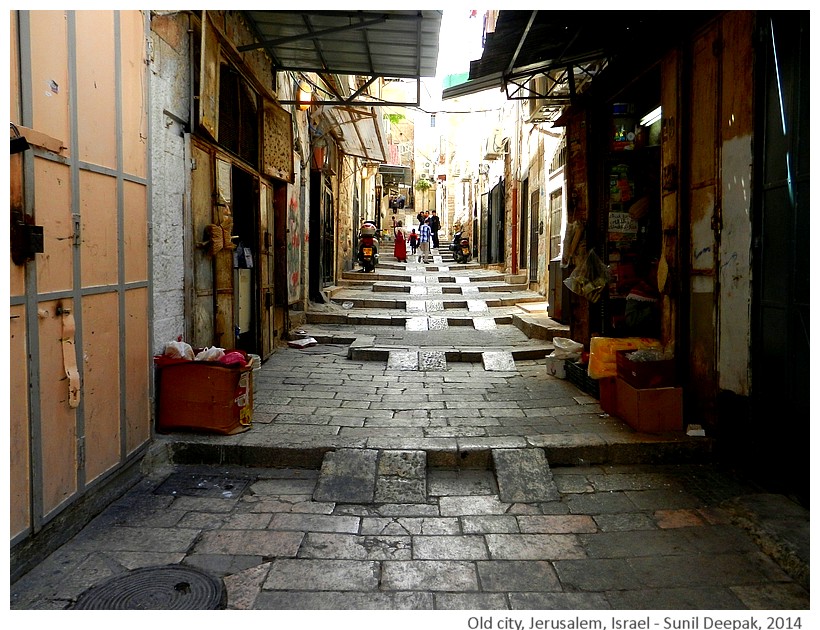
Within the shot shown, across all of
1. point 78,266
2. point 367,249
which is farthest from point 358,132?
point 78,266

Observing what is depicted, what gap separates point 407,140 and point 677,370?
3427 centimetres

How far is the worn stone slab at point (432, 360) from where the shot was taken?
319 inches

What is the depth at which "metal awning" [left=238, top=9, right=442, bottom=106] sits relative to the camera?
20.8ft

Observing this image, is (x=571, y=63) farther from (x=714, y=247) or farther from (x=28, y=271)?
(x=28, y=271)

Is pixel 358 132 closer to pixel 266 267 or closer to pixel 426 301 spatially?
pixel 426 301

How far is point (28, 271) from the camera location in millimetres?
3047

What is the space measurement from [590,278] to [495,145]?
1256 cm

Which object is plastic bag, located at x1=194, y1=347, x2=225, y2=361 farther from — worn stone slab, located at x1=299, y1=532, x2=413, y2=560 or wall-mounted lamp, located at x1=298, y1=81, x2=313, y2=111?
wall-mounted lamp, located at x1=298, y1=81, x2=313, y2=111

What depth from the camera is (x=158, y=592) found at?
9.86ft

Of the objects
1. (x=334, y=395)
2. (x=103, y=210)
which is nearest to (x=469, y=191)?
(x=334, y=395)

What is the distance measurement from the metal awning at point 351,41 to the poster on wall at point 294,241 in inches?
78.4

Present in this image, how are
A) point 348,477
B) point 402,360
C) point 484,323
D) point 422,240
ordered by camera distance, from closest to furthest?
1. point 348,477
2. point 402,360
3. point 484,323
4. point 422,240

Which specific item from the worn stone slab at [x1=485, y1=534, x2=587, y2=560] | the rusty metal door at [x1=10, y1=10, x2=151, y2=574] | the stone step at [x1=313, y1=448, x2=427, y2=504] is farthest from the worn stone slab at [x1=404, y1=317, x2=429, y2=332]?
the worn stone slab at [x1=485, y1=534, x2=587, y2=560]

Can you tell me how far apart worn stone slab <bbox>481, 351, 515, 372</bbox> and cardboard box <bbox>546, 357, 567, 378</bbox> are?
56cm
